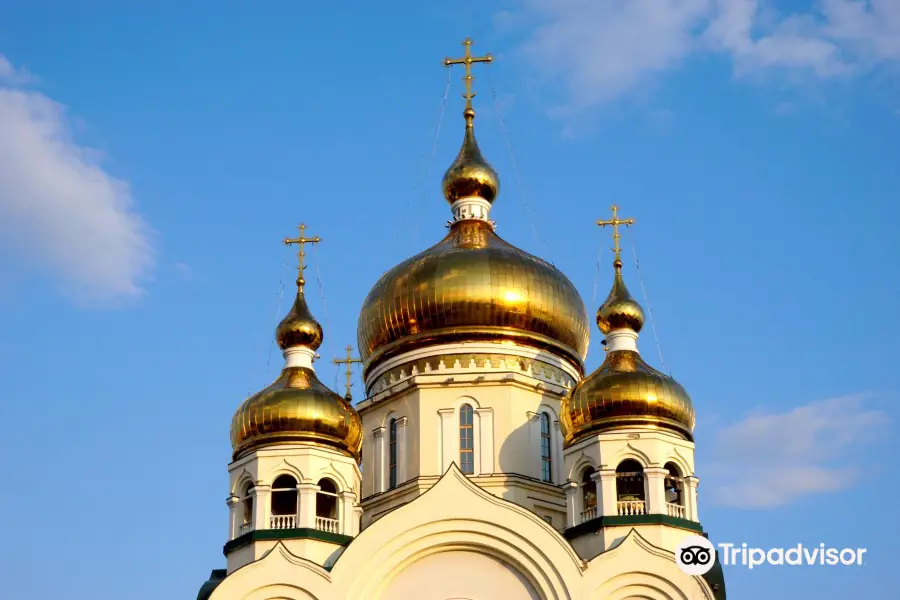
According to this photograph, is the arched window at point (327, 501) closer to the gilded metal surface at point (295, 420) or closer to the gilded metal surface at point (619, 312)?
the gilded metal surface at point (295, 420)

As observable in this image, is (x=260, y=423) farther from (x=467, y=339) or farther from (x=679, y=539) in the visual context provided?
(x=679, y=539)

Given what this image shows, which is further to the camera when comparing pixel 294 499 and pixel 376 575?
pixel 294 499

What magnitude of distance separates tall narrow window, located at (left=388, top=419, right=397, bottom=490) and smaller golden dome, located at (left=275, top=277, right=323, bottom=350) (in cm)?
184

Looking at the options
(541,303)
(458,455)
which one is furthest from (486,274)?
(458,455)

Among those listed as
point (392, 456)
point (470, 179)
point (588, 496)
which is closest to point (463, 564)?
point (588, 496)

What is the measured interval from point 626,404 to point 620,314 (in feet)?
8.22

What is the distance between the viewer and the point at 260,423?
75.2ft

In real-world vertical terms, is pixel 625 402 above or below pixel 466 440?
below

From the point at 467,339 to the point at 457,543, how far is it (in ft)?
14.5

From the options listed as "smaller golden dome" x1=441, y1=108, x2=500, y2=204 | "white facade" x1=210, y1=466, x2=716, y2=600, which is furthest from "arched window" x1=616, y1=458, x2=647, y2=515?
"smaller golden dome" x1=441, y1=108, x2=500, y2=204

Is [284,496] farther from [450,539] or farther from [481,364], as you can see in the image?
[481,364]

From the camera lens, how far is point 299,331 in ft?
80.5

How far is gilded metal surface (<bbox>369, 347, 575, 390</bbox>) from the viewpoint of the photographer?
957 inches

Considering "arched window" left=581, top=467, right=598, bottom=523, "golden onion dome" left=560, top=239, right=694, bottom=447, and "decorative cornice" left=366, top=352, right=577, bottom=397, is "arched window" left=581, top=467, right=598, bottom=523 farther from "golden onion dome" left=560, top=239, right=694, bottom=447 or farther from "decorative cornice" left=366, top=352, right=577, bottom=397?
"decorative cornice" left=366, top=352, right=577, bottom=397
